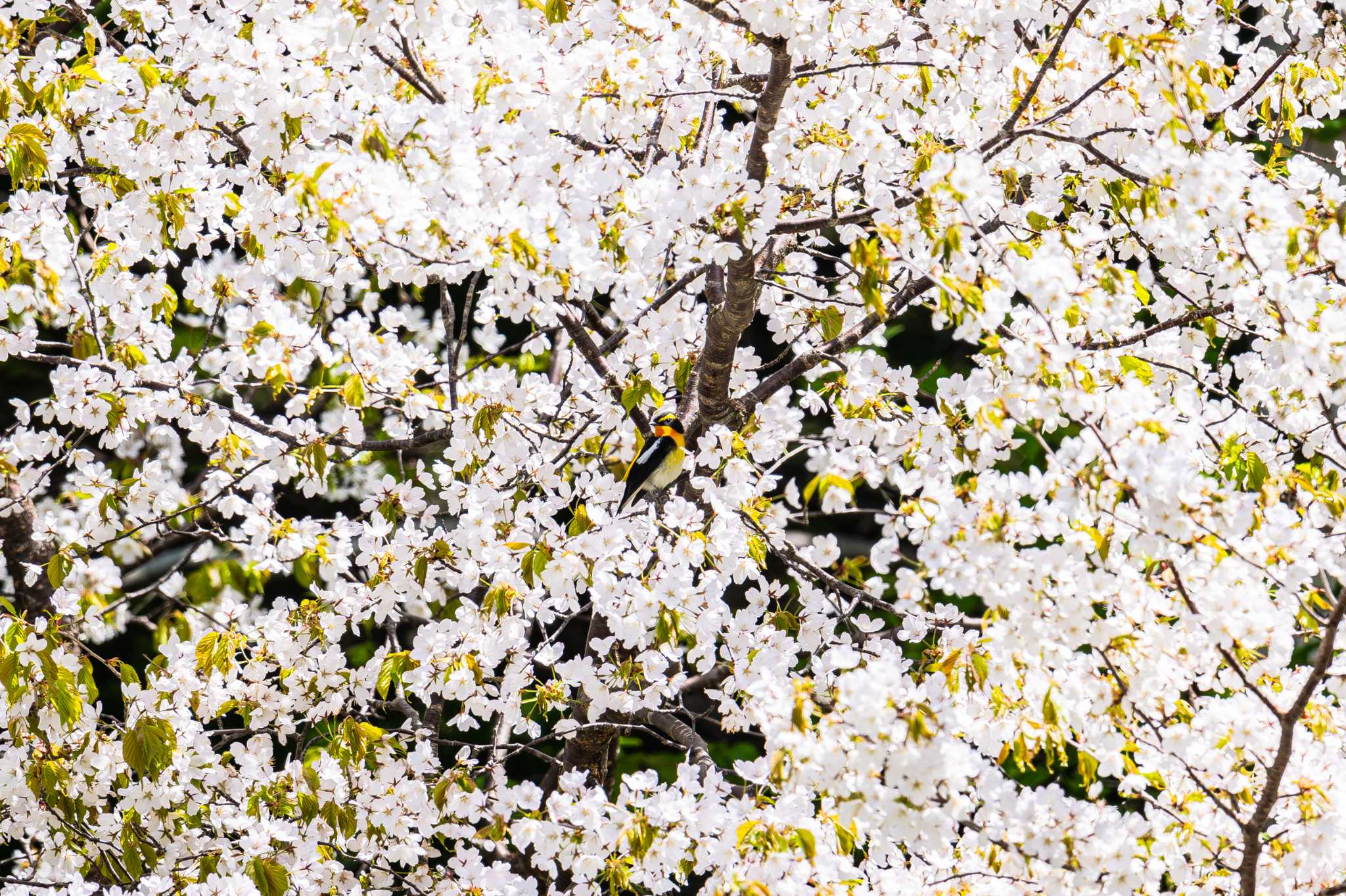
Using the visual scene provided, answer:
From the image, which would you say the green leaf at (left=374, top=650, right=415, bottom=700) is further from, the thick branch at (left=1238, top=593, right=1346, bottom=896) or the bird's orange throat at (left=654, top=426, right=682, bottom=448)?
the thick branch at (left=1238, top=593, right=1346, bottom=896)

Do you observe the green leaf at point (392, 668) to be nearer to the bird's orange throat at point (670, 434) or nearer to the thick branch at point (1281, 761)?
the bird's orange throat at point (670, 434)

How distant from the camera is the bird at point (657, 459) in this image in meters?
3.88

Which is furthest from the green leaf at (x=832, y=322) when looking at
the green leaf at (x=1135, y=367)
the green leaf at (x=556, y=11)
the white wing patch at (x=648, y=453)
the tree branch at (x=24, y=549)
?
the tree branch at (x=24, y=549)

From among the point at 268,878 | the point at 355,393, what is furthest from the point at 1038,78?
the point at 268,878

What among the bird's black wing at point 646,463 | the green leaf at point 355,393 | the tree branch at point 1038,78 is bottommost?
the green leaf at point 355,393

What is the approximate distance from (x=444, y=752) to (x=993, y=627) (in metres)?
5.55

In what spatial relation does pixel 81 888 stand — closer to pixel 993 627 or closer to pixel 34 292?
pixel 34 292

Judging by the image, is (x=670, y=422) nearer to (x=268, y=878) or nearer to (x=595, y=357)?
(x=595, y=357)

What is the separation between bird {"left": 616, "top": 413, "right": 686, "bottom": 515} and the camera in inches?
153

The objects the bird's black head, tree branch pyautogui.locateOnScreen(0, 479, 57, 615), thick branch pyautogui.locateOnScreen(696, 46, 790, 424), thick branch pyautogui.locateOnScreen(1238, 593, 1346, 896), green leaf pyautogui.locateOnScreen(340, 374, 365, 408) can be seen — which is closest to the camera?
thick branch pyautogui.locateOnScreen(1238, 593, 1346, 896)

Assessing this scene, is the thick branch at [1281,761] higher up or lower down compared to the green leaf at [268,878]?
higher up

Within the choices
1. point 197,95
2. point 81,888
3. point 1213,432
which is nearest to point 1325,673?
point 1213,432

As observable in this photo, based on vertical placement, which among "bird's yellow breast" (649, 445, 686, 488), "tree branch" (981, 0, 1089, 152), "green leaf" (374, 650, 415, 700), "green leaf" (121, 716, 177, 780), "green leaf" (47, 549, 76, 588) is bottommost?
"green leaf" (121, 716, 177, 780)

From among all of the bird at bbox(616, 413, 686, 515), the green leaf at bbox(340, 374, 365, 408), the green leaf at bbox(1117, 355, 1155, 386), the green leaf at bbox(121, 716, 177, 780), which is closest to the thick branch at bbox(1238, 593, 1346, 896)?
the green leaf at bbox(1117, 355, 1155, 386)
